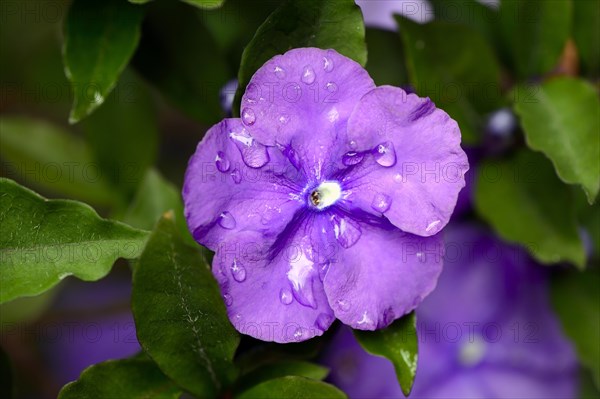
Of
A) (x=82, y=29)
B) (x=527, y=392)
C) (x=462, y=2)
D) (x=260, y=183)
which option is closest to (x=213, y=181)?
(x=260, y=183)

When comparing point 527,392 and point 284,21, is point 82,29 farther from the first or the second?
point 527,392

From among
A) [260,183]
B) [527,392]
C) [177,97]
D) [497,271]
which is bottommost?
[527,392]

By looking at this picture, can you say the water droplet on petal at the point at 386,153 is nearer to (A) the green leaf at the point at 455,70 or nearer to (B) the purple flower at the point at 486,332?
(A) the green leaf at the point at 455,70

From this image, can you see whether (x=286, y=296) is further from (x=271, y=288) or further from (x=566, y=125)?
(x=566, y=125)

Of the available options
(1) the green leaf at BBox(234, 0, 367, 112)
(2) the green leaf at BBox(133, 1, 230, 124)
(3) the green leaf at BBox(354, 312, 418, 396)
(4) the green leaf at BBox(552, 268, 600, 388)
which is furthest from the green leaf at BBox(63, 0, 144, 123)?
(4) the green leaf at BBox(552, 268, 600, 388)

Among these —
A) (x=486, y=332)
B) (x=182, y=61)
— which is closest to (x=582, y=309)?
(x=486, y=332)
